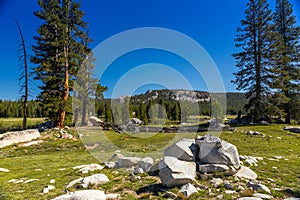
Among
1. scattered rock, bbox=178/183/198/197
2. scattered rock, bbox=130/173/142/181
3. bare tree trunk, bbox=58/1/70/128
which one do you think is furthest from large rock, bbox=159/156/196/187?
bare tree trunk, bbox=58/1/70/128

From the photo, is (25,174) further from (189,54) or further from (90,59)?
(90,59)

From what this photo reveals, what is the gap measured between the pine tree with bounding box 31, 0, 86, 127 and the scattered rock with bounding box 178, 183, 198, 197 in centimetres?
1671

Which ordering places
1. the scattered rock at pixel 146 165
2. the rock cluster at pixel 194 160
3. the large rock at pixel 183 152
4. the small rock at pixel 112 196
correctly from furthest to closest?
the scattered rock at pixel 146 165, the large rock at pixel 183 152, the rock cluster at pixel 194 160, the small rock at pixel 112 196

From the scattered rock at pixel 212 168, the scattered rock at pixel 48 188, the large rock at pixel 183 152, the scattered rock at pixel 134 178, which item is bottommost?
the scattered rock at pixel 48 188

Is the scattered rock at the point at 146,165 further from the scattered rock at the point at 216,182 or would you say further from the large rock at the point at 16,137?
the large rock at the point at 16,137

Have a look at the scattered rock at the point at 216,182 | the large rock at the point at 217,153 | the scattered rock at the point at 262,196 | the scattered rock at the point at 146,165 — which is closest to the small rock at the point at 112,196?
the scattered rock at the point at 146,165

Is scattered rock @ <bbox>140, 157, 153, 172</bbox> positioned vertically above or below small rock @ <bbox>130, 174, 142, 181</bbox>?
above

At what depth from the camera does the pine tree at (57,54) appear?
18484 mm

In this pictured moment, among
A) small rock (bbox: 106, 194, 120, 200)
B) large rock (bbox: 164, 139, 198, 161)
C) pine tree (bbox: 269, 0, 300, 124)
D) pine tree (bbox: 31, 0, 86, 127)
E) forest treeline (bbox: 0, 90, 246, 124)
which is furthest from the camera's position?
forest treeline (bbox: 0, 90, 246, 124)

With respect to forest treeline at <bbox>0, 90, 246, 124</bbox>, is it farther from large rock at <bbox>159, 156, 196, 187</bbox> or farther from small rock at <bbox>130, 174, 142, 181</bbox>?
large rock at <bbox>159, 156, 196, 187</bbox>

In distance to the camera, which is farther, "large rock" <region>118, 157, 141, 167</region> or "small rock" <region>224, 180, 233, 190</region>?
"large rock" <region>118, 157, 141, 167</region>

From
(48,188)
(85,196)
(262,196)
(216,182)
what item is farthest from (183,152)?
(48,188)

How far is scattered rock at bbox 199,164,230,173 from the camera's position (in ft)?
19.2

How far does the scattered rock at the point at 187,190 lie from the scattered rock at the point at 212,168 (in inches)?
50.9
